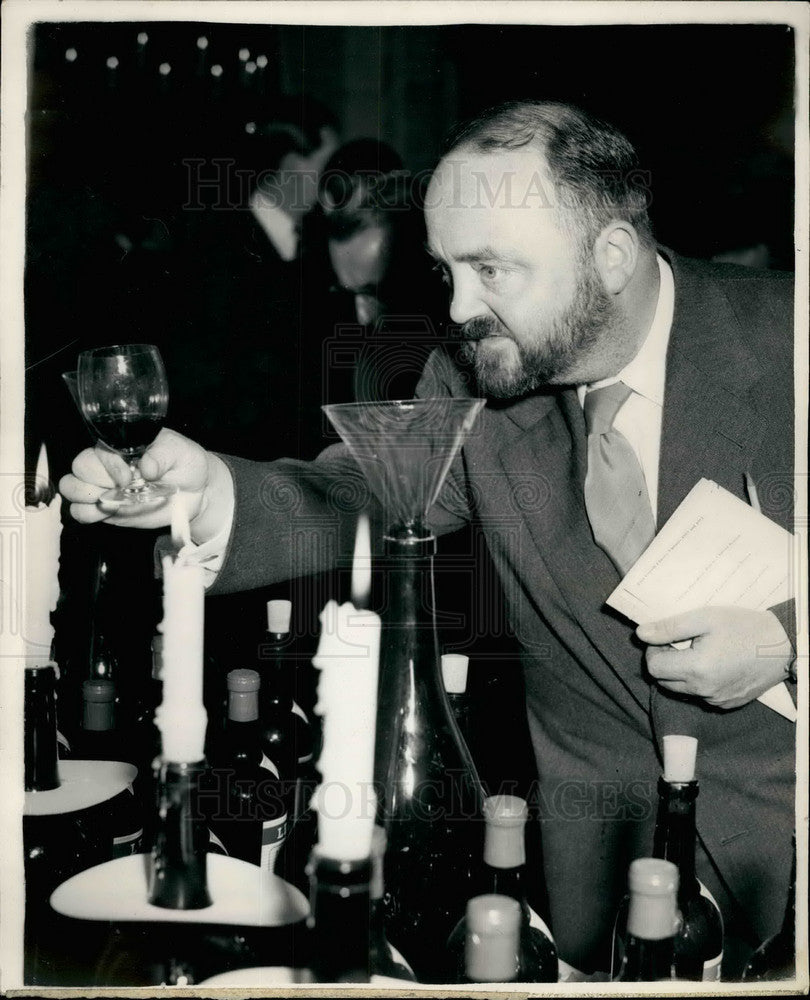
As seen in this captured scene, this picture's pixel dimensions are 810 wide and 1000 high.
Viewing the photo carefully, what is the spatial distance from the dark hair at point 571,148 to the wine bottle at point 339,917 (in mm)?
988

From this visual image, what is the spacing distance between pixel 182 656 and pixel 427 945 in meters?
0.33

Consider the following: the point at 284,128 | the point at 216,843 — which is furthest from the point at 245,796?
the point at 284,128

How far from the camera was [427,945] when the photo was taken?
2.21 ft

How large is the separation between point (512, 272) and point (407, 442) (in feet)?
1.67

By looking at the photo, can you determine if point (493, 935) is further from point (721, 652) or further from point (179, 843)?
point (721, 652)

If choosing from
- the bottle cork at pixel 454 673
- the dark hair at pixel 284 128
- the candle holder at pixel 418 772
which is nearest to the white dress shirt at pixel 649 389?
the bottle cork at pixel 454 673

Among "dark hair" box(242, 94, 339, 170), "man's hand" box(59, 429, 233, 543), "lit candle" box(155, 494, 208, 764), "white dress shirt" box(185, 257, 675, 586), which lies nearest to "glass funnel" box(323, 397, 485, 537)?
"lit candle" box(155, 494, 208, 764)

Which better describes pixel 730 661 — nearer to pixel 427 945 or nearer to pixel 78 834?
pixel 427 945

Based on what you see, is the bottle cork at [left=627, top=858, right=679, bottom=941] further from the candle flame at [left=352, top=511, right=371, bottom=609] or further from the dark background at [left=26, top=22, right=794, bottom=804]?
the dark background at [left=26, top=22, right=794, bottom=804]

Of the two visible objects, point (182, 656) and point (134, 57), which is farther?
point (134, 57)

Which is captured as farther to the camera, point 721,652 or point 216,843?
point 721,652

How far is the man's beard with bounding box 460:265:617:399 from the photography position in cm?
123

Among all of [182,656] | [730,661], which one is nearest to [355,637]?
[182,656]

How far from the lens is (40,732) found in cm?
86
